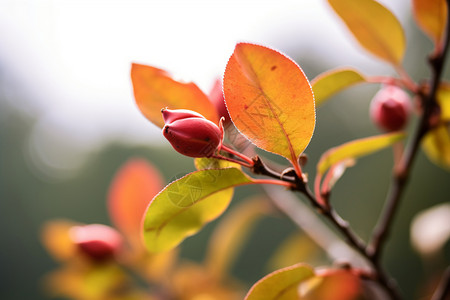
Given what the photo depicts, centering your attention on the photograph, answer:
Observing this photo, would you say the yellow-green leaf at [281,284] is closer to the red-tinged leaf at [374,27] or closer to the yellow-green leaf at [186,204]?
the yellow-green leaf at [186,204]

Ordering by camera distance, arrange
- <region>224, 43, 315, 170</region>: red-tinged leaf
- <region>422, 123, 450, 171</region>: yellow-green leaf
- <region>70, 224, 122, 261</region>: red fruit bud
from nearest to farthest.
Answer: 1. <region>224, 43, 315, 170</region>: red-tinged leaf
2. <region>422, 123, 450, 171</region>: yellow-green leaf
3. <region>70, 224, 122, 261</region>: red fruit bud

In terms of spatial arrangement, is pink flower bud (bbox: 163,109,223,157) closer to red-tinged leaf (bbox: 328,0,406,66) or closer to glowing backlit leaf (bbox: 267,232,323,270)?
red-tinged leaf (bbox: 328,0,406,66)

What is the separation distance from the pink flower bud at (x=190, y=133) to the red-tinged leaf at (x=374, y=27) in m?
0.29

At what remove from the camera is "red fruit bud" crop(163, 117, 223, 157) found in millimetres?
353

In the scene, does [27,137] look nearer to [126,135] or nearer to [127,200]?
[126,135]

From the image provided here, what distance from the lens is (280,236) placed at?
2.06 metres

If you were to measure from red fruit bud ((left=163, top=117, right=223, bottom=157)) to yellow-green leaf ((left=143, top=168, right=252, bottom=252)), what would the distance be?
0.03m

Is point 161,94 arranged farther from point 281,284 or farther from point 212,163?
point 281,284

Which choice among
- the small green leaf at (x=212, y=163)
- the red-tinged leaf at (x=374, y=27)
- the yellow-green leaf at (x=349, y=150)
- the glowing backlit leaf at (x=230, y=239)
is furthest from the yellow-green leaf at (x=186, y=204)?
the glowing backlit leaf at (x=230, y=239)

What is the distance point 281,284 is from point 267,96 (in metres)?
0.22

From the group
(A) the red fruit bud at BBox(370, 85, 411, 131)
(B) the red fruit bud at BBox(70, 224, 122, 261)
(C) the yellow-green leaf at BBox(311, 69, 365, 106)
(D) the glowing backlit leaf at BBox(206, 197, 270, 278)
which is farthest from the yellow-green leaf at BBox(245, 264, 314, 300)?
(D) the glowing backlit leaf at BBox(206, 197, 270, 278)

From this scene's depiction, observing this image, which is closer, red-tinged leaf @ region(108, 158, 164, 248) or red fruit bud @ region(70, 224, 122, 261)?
red fruit bud @ region(70, 224, 122, 261)

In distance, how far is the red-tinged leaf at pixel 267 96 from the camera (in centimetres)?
34

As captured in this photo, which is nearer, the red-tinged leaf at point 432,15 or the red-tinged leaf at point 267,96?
the red-tinged leaf at point 267,96
